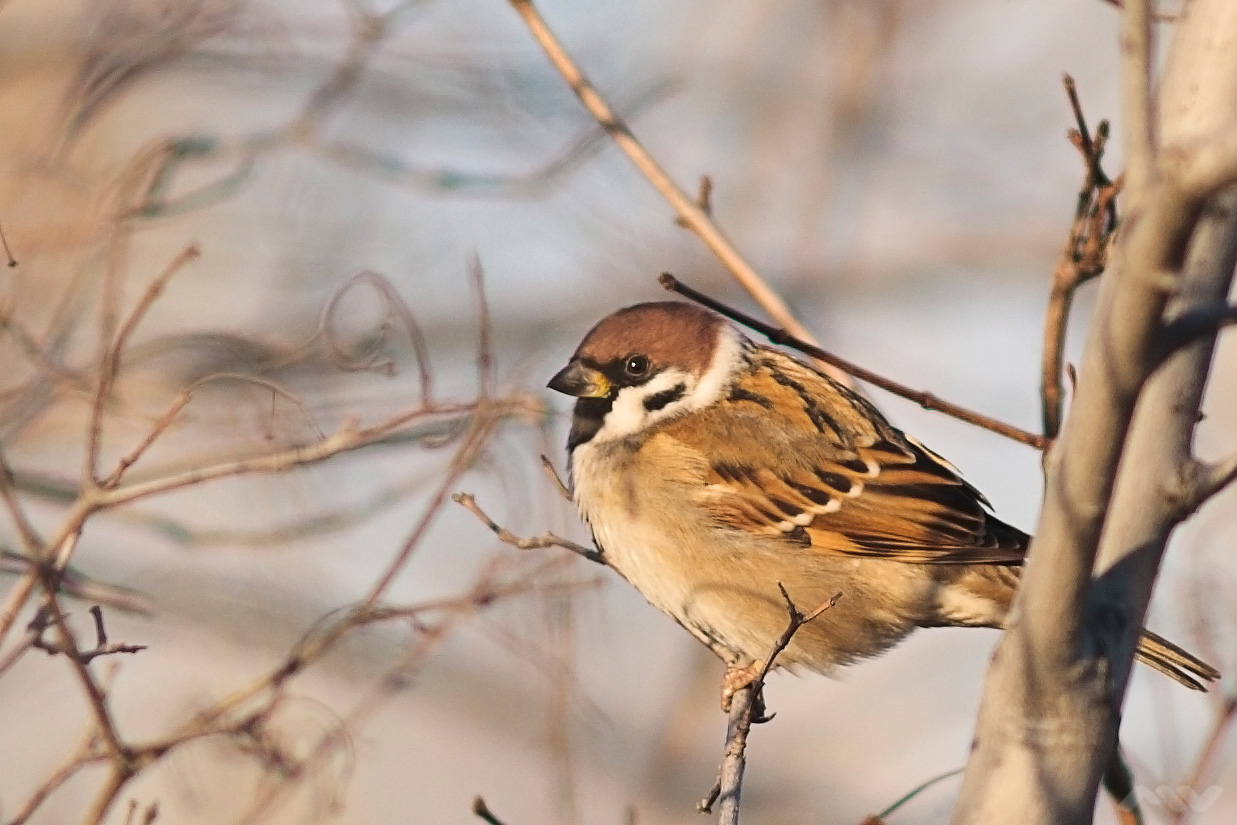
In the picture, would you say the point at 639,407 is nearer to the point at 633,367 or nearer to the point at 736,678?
the point at 633,367

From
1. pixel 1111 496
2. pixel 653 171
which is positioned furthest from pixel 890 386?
pixel 653 171

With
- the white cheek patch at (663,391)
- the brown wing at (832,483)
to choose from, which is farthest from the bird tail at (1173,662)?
the white cheek patch at (663,391)

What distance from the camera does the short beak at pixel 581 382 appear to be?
413 centimetres

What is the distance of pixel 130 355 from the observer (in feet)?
14.8

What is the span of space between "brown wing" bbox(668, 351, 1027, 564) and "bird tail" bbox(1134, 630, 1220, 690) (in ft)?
1.65

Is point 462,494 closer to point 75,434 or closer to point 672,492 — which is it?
point 672,492

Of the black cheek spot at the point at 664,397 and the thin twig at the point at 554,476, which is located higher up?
the black cheek spot at the point at 664,397

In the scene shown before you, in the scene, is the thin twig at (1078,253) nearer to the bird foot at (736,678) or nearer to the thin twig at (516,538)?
the thin twig at (516,538)

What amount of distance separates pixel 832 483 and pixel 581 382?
767 mm

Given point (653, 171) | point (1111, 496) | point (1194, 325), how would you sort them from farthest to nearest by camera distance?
point (653, 171) → point (1111, 496) → point (1194, 325)

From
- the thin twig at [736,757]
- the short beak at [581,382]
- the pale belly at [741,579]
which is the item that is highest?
the short beak at [581,382]

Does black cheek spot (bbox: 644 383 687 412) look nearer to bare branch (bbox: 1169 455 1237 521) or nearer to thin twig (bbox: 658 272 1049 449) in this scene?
thin twig (bbox: 658 272 1049 449)

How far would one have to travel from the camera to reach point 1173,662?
132 inches

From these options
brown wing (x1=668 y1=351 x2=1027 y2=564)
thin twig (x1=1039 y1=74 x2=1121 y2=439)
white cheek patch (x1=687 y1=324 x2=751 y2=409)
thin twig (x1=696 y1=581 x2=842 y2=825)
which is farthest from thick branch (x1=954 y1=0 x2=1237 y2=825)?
white cheek patch (x1=687 y1=324 x2=751 y2=409)
